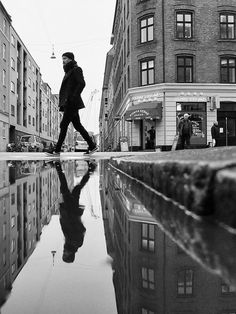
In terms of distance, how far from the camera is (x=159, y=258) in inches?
49.4

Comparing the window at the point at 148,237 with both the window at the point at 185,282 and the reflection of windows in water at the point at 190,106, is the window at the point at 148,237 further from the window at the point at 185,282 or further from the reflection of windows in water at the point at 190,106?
the reflection of windows in water at the point at 190,106

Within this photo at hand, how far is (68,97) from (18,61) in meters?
46.5

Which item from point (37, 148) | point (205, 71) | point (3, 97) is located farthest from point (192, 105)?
point (3, 97)

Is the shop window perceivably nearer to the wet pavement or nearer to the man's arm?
the man's arm

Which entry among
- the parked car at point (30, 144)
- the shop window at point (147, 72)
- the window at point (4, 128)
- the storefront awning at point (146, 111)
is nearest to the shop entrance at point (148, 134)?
the storefront awning at point (146, 111)

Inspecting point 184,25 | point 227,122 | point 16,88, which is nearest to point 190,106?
point 227,122

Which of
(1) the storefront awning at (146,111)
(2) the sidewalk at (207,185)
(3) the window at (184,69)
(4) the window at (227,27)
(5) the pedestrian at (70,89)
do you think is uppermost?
(4) the window at (227,27)

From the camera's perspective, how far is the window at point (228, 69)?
26281 mm

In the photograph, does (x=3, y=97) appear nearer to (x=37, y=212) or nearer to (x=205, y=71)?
(x=205, y=71)

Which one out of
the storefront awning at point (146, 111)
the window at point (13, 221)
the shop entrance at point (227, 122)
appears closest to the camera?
the window at point (13, 221)

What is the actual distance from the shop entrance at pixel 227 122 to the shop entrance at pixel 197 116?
4.38ft

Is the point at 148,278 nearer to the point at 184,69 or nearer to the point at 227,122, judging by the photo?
the point at 184,69

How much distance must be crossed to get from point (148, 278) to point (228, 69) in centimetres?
2735

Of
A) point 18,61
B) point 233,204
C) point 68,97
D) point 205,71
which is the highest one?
point 18,61
